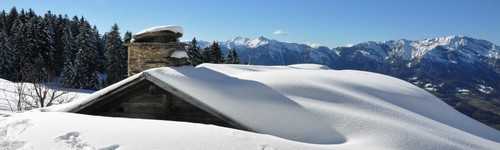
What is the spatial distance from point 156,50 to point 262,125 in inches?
212

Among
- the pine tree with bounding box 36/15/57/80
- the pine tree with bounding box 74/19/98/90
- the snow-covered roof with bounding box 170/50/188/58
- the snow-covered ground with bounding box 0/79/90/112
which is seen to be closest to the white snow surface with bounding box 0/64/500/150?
the snow-covered roof with bounding box 170/50/188/58

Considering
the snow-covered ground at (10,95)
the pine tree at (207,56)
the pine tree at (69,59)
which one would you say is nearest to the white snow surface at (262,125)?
the snow-covered ground at (10,95)

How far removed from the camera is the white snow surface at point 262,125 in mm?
7363

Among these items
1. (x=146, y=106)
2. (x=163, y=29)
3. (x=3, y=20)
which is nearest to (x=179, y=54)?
(x=163, y=29)

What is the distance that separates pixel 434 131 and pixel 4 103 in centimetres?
3354

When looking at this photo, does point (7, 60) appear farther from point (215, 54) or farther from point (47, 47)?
point (215, 54)

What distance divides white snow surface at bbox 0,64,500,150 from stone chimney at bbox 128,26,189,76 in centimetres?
174

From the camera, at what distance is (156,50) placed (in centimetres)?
1286

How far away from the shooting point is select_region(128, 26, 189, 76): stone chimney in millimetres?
12766

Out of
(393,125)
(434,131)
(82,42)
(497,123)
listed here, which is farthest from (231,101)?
(497,123)

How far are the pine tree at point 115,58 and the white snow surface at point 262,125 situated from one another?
56396 mm

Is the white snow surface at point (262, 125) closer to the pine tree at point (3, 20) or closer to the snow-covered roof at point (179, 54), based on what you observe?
the snow-covered roof at point (179, 54)

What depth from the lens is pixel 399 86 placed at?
14.3m

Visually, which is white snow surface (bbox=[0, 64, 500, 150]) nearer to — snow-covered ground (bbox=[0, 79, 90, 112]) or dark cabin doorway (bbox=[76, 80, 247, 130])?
dark cabin doorway (bbox=[76, 80, 247, 130])
